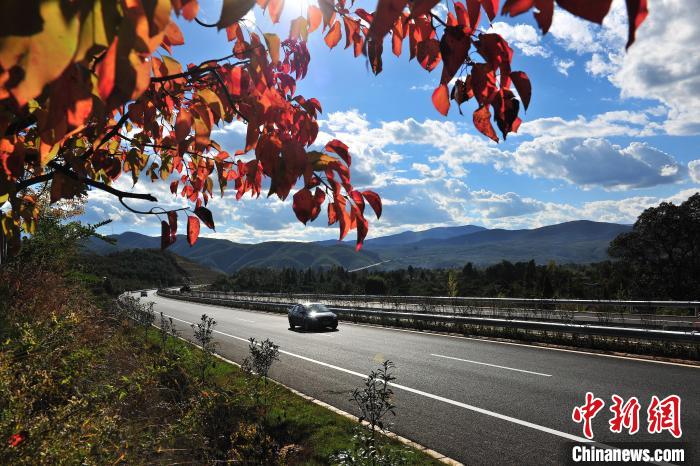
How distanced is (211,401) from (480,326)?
13948 mm

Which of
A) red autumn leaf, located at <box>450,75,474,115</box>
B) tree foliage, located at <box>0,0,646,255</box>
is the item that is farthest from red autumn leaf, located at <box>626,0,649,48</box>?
red autumn leaf, located at <box>450,75,474,115</box>

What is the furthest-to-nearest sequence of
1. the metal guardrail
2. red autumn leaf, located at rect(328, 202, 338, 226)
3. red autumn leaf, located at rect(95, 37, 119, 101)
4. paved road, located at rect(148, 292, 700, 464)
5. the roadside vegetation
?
the metal guardrail → paved road, located at rect(148, 292, 700, 464) → the roadside vegetation → red autumn leaf, located at rect(328, 202, 338, 226) → red autumn leaf, located at rect(95, 37, 119, 101)

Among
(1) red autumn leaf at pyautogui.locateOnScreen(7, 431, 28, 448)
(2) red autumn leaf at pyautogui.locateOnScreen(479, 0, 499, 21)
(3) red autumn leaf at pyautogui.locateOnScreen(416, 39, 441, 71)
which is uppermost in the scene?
(3) red autumn leaf at pyautogui.locateOnScreen(416, 39, 441, 71)

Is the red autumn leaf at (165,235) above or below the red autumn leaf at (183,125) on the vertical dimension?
below

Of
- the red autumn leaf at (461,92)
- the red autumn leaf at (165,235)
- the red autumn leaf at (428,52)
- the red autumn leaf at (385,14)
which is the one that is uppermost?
the red autumn leaf at (428,52)

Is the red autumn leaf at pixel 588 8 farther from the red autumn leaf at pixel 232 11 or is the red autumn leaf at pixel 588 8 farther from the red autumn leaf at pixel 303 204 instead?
the red autumn leaf at pixel 303 204

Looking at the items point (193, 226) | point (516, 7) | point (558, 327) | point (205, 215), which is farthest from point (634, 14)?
point (558, 327)

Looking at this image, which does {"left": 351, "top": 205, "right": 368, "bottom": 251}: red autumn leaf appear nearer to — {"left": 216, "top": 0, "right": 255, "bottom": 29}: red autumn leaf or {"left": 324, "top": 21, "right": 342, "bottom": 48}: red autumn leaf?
{"left": 216, "top": 0, "right": 255, "bottom": 29}: red autumn leaf

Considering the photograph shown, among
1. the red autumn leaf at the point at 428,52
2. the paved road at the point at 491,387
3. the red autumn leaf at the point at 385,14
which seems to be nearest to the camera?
the red autumn leaf at the point at 385,14

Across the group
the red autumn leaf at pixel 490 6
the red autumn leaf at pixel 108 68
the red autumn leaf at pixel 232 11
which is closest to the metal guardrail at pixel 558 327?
the red autumn leaf at pixel 490 6

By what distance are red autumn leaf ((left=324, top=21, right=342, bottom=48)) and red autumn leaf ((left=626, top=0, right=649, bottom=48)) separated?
1910mm

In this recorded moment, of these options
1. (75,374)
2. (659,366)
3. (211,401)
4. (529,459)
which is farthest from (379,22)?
(659,366)

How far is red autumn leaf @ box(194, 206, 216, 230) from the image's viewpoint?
83.6 inches

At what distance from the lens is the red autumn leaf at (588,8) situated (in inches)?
Answer: 31.0
